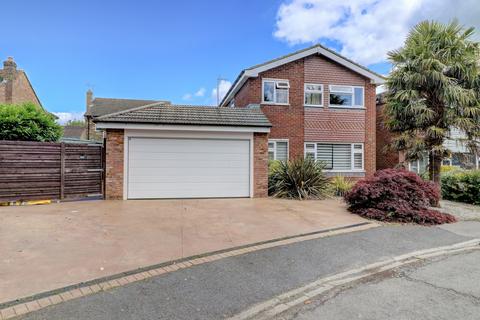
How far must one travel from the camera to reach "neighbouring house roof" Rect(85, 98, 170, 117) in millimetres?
30812

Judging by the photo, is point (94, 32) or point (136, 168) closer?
point (136, 168)

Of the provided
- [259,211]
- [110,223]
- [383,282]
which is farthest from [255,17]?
[383,282]

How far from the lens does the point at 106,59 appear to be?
58.0 feet

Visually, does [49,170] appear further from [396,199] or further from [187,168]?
[396,199]

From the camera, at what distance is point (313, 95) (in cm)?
1706

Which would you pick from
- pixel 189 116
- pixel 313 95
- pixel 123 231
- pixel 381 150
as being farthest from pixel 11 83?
pixel 381 150

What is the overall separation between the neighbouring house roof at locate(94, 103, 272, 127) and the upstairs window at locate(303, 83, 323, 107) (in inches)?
174

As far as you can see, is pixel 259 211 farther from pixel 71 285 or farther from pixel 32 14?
pixel 32 14

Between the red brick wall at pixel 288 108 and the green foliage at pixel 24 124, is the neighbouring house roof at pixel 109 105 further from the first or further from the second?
the green foliage at pixel 24 124

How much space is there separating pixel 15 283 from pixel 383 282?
4.97 metres

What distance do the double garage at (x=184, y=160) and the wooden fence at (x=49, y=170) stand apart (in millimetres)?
600

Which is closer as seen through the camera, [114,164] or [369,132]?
[114,164]

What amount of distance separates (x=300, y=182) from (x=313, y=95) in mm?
6208

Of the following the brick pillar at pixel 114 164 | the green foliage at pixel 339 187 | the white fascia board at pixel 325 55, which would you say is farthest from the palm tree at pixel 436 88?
the brick pillar at pixel 114 164
